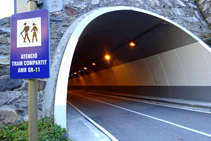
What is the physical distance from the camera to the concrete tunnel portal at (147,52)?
7.68m

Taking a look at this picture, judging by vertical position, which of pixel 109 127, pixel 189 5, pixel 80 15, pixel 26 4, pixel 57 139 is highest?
pixel 189 5

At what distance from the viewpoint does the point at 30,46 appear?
2.35 meters

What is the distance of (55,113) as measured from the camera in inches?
206

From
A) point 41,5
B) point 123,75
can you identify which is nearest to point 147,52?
point 123,75

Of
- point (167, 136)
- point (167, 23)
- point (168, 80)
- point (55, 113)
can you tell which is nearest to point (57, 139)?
point (55, 113)

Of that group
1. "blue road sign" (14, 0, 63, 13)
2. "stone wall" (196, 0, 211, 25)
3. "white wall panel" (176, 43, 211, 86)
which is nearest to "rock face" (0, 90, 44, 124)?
"blue road sign" (14, 0, 63, 13)

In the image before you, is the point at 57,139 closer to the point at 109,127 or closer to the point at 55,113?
the point at 55,113

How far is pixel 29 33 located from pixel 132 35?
452 inches

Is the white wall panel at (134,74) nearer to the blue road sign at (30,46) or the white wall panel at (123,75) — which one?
the white wall panel at (123,75)

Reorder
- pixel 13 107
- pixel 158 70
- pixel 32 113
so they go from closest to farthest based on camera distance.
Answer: pixel 32 113 < pixel 13 107 < pixel 158 70

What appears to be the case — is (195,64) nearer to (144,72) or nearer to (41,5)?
(144,72)

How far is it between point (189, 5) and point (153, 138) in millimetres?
10813

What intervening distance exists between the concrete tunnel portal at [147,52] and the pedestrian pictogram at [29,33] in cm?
333

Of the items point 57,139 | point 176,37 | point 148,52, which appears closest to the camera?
point 57,139
